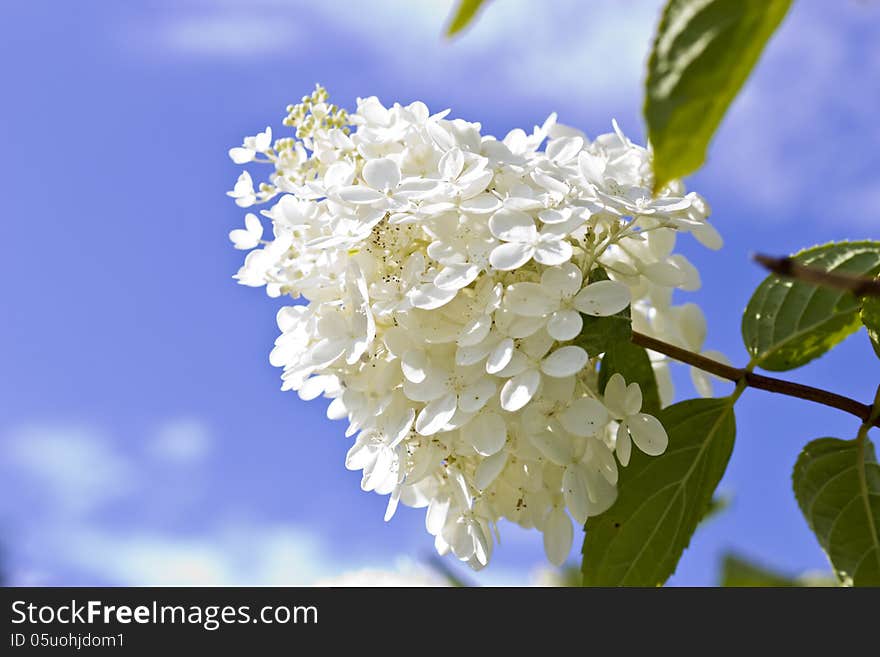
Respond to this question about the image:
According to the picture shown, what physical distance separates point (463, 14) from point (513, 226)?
1.38ft

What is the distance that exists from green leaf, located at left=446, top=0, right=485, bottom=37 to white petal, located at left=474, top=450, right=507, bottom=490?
51 centimetres

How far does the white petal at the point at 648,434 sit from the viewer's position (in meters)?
0.85

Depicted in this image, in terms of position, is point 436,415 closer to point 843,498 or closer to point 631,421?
point 631,421

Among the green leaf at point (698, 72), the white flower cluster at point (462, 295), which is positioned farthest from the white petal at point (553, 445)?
the green leaf at point (698, 72)

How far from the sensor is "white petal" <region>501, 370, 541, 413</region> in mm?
753

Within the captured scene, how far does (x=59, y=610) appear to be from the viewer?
3.15ft

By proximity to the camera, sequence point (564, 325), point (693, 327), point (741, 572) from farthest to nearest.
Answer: point (693, 327), point (741, 572), point (564, 325)

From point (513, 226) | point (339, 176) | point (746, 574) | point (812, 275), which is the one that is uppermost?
point (339, 176)

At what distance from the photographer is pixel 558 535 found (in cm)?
92

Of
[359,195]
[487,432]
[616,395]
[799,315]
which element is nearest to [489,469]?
[487,432]

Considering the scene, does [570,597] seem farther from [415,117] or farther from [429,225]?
[415,117]

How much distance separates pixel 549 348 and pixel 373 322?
0.15 metres

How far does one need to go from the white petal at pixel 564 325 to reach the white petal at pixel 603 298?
2cm

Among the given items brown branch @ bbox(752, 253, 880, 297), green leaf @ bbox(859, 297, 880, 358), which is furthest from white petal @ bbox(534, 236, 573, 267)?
brown branch @ bbox(752, 253, 880, 297)
